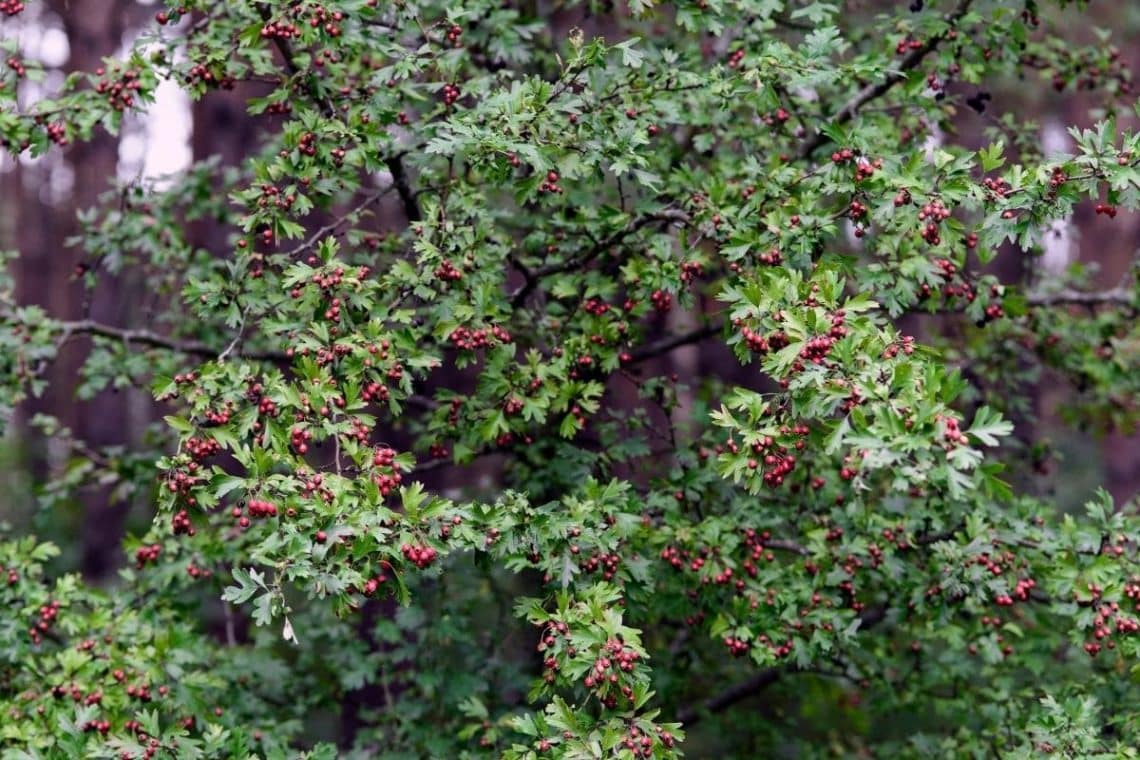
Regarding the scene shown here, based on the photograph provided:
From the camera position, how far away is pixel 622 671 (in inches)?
148

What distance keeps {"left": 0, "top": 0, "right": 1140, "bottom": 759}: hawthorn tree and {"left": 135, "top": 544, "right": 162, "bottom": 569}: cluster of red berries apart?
0.12 metres

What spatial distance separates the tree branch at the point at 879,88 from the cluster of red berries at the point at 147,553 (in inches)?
133

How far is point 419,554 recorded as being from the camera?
348 centimetres

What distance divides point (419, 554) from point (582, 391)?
127cm

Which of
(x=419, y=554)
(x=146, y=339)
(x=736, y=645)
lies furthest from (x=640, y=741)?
(x=146, y=339)

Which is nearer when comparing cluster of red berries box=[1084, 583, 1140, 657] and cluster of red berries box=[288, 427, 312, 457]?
cluster of red berries box=[288, 427, 312, 457]

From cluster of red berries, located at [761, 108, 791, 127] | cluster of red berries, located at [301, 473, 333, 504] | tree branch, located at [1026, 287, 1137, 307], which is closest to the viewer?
cluster of red berries, located at [301, 473, 333, 504]

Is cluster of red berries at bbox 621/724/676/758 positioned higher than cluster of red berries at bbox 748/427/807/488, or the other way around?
cluster of red berries at bbox 748/427/807/488

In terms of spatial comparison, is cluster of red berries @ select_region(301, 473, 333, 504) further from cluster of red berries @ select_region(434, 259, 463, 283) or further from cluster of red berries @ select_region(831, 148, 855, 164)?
cluster of red berries @ select_region(831, 148, 855, 164)

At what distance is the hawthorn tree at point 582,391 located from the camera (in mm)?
3678

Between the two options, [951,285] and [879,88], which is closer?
[951,285]

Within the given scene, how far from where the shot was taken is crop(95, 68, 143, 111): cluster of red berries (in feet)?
15.1

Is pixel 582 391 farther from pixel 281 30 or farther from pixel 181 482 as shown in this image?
pixel 281 30

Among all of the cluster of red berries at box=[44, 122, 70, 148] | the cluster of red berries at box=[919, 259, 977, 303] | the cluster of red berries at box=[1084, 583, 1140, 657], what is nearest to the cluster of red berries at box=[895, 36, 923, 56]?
the cluster of red berries at box=[919, 259, 977, 303]
